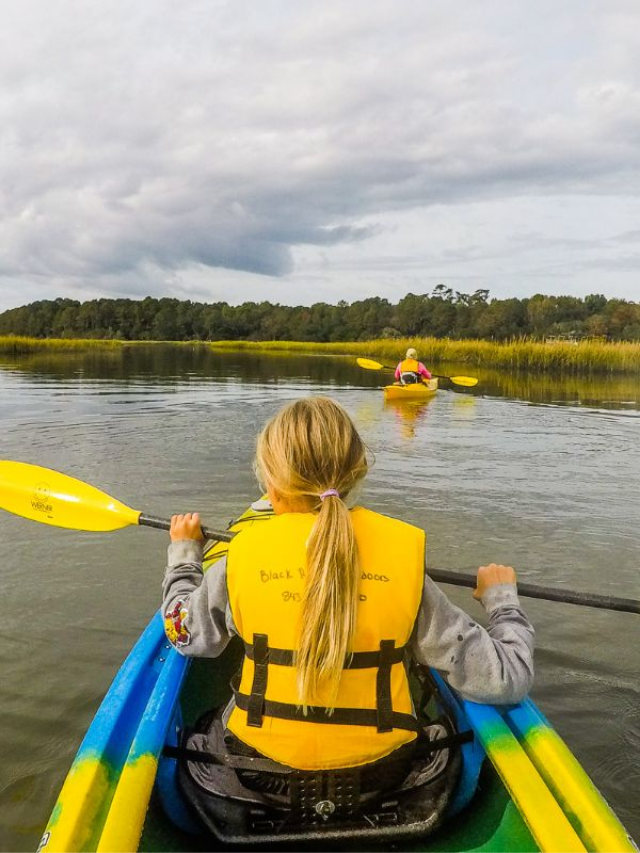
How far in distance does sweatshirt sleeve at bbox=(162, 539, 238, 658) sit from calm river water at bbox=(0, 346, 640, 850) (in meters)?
1.02

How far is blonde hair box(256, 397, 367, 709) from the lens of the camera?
1.74 metres

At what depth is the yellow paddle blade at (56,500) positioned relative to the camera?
3701mm

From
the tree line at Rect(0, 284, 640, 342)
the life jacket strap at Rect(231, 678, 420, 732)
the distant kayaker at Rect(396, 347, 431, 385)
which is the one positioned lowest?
the life jacket strap at Rect(231, 678, 420, 732)

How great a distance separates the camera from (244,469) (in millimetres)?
8070

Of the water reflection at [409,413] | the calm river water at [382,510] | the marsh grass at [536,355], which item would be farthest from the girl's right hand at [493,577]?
the marsh grass at [536,355]

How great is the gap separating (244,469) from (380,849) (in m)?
6.20

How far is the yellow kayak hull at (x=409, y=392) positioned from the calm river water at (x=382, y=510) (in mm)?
558

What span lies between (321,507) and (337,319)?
92031mm

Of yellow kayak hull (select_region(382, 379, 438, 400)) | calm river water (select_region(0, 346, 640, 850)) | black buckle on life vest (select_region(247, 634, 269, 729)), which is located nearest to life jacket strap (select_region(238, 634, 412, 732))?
Answer: black buckle on life vest (select_region(247, 634, 269, 729))

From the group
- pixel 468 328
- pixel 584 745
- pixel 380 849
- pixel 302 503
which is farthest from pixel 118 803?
pixel 468 328

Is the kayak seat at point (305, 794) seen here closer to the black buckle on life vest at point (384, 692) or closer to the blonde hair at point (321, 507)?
the black buckle on life vest at point (384, 692)

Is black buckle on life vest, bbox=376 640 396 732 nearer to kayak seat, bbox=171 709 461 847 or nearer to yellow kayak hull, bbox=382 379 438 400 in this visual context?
kayak seat, bbox=171 709 461 847

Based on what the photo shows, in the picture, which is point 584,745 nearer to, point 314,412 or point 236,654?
point 236,654

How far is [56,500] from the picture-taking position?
3895 mm
